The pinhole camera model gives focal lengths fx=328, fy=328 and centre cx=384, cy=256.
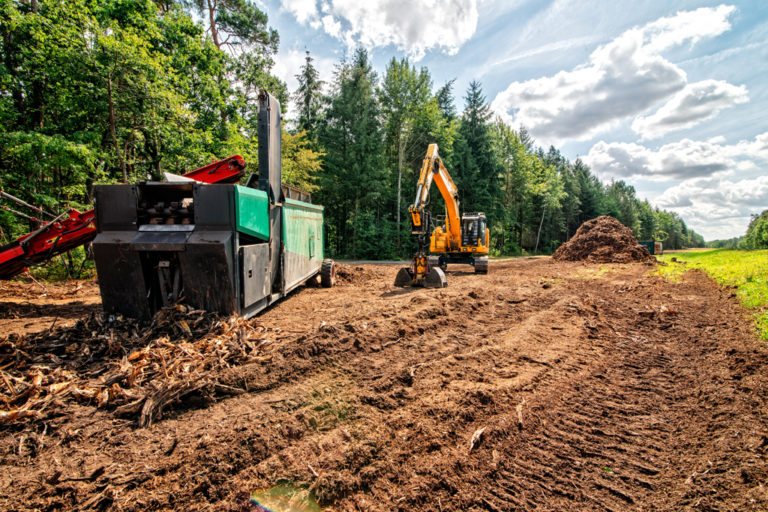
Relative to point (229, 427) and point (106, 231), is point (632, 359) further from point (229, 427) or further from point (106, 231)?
point (106, 231)

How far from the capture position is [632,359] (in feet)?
16.3

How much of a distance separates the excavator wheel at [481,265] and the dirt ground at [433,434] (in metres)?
9.19

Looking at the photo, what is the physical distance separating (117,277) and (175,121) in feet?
36.5

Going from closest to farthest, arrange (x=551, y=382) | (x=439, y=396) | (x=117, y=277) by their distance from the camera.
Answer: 1. (x=439, y=396)
2. (x=551, y=382)
3. (x=117, y=277)

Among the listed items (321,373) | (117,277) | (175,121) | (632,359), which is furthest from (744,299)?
(175,121)

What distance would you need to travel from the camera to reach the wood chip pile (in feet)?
10.6

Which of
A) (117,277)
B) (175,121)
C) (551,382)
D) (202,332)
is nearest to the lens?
(551,382)

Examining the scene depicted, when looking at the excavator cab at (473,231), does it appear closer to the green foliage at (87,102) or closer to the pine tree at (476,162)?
the green foliage at (87,102)

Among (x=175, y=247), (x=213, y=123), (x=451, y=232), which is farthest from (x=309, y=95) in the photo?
(x=175, y=247)

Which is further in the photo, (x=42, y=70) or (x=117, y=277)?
(x=42, y=70)

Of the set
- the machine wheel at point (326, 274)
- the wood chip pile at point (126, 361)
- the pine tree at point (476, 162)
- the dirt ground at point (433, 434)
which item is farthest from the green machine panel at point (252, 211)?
the pine tree at point (476, 162)

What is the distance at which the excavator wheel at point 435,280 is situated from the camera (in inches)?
400

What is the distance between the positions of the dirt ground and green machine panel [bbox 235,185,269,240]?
1.73m

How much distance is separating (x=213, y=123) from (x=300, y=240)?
495 inches
